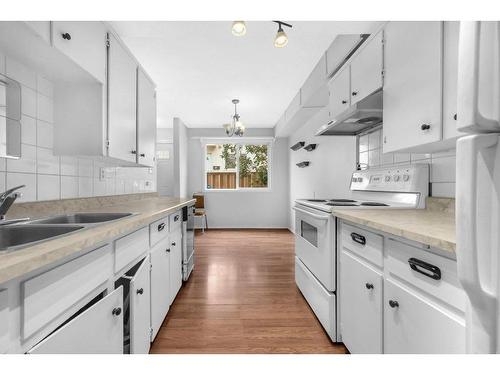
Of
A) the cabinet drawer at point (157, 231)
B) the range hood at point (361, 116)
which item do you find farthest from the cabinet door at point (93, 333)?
the range hood at point (361, 116)

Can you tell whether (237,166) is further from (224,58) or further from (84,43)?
(84,43)

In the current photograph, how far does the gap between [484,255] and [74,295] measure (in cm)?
102

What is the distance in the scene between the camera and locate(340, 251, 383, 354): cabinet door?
113 cm

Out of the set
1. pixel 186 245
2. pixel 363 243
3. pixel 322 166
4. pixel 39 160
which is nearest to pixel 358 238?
pixel 363 243

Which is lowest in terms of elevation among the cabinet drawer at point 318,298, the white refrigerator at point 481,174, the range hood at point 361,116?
the cabinet drawer at point 318,298

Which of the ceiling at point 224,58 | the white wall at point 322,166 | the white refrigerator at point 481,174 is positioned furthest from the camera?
the white wall at point 322,166

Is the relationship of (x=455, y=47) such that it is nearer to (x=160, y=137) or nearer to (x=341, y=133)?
(x=341, y=133)

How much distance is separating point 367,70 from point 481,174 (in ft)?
5.09

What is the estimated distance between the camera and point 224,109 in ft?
14.8

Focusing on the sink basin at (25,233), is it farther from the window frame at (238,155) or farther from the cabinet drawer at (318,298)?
the window frame at (238,155)

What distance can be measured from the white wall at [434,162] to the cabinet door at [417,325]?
83 cm

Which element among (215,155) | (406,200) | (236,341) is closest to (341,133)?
(406,200)

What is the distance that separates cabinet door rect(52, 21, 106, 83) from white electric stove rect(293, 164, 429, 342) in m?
1.73

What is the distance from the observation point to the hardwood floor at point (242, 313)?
155 centimetres
